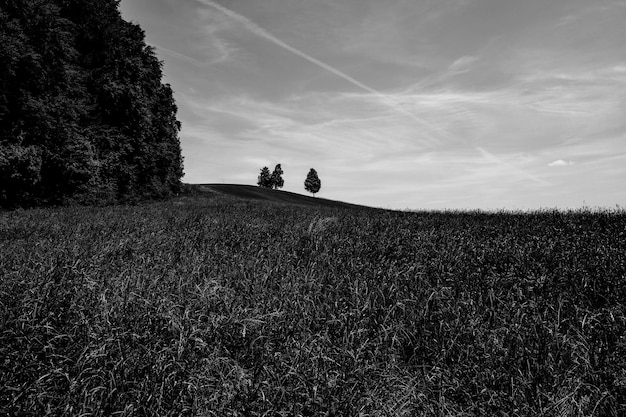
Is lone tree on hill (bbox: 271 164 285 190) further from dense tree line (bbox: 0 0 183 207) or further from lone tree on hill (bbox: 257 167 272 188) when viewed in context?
dense tree line (bbox: 0 0 183 207)

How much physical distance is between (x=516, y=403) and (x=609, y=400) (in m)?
0.65

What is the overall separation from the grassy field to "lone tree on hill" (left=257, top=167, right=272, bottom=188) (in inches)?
3239

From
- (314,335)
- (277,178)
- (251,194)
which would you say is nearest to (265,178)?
(277,178)

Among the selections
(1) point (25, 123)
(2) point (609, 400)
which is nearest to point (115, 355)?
(2) point (609, 400)

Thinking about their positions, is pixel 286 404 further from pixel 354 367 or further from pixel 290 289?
pixel 290 289

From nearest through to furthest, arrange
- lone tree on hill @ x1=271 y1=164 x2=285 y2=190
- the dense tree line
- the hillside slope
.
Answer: the dense tree line < the hillside slope < lone tree on hill @ x1=271 y1=164 x2=285 y2=190

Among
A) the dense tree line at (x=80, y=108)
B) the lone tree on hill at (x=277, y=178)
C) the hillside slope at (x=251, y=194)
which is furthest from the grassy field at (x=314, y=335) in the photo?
the lone tree on hill at (x=277, y=178)

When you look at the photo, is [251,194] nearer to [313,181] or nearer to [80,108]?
[80,108]

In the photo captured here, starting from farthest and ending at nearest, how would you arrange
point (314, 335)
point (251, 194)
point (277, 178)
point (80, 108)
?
point (277, 178)
point (251, 194)
point (80, 108)
point (314, 335)

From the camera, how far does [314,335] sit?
150 inches

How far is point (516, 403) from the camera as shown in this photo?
9.47 feet

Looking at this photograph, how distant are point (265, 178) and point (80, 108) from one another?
222ft

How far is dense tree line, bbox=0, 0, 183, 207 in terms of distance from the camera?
1778cm

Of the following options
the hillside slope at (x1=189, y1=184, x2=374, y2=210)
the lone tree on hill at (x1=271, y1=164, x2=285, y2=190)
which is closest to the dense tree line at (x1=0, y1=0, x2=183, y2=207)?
the hillside slope at (x1=189, y1=184, x2=374, y2=210)
